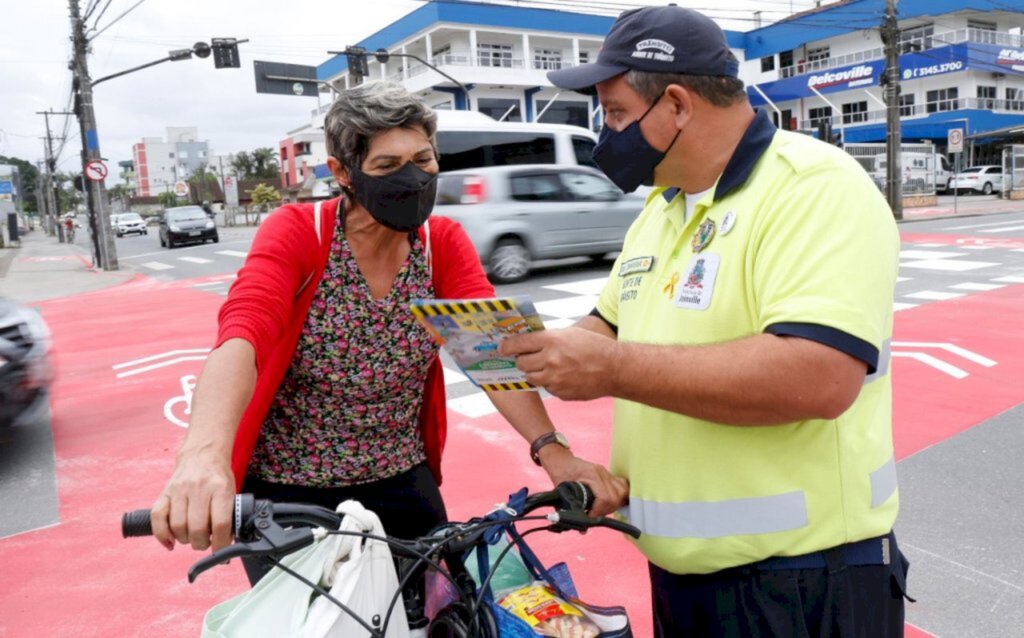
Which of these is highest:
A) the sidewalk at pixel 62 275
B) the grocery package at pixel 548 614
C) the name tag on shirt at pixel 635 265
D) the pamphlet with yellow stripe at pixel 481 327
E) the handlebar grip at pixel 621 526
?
the name tag on shirt at pixel 635 265

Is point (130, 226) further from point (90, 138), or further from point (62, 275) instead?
point (62, 275)

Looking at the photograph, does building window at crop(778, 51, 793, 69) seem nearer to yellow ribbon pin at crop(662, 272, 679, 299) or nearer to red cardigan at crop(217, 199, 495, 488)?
red cardigan at crop(217, 199, 495, 488)

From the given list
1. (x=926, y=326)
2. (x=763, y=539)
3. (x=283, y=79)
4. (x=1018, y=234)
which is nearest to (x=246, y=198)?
(x=283, y=79)

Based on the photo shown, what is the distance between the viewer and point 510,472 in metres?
4.76

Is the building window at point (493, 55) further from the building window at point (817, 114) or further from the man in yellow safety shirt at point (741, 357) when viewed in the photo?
the man in yellow safety shirt at point (741, 357)

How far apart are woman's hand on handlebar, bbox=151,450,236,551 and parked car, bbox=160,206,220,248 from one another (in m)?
29.1

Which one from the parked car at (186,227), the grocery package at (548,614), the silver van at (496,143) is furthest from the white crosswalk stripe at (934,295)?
the parked car at (186,227)

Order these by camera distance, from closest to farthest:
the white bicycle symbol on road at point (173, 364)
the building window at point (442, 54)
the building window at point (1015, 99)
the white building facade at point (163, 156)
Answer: the white bicycle symbol on road at point (173, 364), the building window at point (1015, 99), the building window at point (442, 54), the white building facade at point (163, 156)

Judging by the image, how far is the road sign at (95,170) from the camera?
20303 mm

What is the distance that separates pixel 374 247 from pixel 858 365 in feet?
3.84

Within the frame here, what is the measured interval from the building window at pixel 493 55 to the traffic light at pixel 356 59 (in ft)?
77.4

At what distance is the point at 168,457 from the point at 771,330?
486cm

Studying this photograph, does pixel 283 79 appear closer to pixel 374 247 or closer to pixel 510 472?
pixel 510 472

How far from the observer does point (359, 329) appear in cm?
191
